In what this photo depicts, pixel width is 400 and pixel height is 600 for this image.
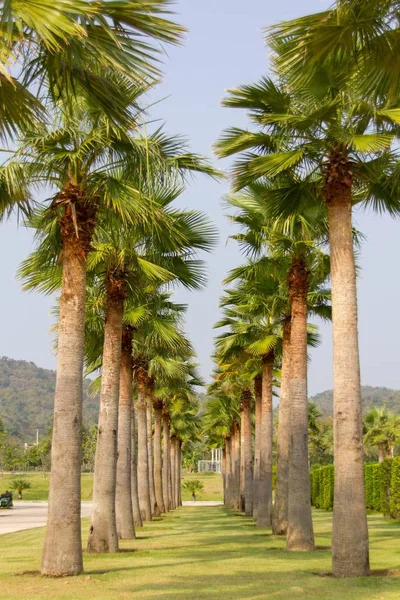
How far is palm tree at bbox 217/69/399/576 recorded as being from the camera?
1289 cm

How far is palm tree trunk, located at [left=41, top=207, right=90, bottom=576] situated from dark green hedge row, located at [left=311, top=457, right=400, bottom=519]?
70.3 ft

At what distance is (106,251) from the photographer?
1820cm

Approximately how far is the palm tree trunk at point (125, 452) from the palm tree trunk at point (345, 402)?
10.7 m

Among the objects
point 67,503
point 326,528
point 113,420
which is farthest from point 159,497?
point 67,503

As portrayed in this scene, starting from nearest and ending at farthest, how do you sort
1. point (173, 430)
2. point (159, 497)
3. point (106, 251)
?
point (106, 251)
point (159, 497)
point (173, 430)

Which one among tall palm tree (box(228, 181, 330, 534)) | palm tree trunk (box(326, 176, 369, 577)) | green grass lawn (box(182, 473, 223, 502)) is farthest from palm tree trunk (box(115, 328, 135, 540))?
green grass lawn (box(182, 473, 223, 502))

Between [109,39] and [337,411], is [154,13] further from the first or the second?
[337,411]

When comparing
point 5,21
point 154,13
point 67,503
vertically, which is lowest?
point 67,503

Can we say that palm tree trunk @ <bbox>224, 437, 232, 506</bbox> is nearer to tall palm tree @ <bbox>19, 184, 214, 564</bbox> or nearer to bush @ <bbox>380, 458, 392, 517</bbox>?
bush @ <bbox>380, 458, 392, 517</bbox>

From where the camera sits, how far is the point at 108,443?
60.9ft

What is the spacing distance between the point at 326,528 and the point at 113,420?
13002 millimetres

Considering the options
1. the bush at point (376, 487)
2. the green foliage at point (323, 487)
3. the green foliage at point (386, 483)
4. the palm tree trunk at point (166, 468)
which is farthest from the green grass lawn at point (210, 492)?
the green foliage at point (386, 483)

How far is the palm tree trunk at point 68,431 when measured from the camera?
43.1 ft

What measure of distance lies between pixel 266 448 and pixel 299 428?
9491 mm
